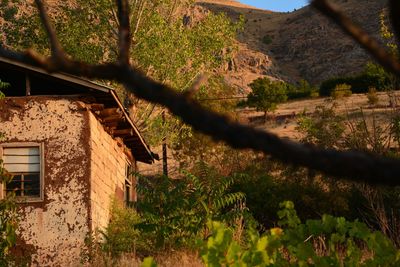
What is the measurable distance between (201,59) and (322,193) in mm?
7921

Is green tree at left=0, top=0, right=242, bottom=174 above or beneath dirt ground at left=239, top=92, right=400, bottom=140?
above

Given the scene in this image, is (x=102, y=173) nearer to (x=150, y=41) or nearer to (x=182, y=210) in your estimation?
(x=182, y=210)

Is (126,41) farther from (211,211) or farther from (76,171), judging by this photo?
(76,171)

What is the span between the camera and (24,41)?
1088 inches

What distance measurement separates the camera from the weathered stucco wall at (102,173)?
13594mm

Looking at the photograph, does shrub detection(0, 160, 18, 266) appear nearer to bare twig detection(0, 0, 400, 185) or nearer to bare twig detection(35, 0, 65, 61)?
bare twig detection(35, 0, 65, 61)

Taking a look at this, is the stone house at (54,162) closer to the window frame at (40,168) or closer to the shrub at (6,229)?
the window frame at (40,168)

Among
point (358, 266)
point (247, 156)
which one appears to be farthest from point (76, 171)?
point (247, 156)

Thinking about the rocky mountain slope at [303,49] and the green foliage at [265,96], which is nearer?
the green foliage at [265,96]

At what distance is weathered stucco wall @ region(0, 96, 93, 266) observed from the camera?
42.4 ft

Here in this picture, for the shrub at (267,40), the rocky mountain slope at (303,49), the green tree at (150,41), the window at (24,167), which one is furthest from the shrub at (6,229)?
the shrub at (267,40)

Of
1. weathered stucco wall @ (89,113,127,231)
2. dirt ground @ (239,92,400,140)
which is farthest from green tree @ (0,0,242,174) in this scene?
dirt ground @ (239,92,400,140)

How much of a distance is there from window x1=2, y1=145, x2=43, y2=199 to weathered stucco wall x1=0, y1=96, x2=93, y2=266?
0.17 m

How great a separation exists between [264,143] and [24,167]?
40.8ft
